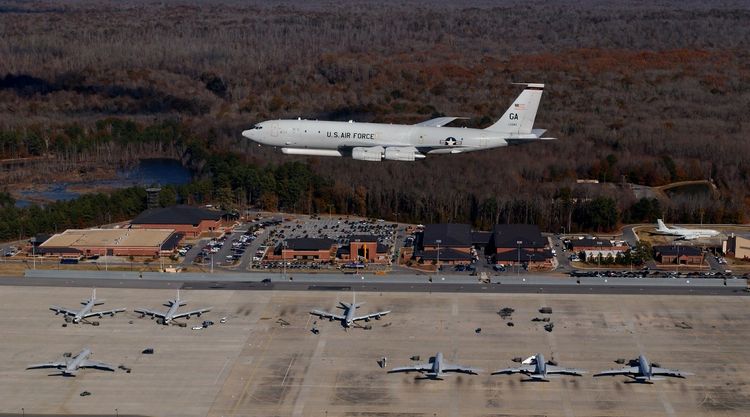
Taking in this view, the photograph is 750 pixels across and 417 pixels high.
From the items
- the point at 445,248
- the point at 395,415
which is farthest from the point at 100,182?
the point at 395,415

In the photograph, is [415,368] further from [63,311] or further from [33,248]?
[33,248]

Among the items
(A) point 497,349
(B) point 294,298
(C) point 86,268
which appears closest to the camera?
(A) point 497,349

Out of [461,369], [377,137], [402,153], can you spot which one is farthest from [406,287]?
[461,369]

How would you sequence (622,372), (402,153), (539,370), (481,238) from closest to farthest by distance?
(539,370), (622,372), (402,153), (481,238)

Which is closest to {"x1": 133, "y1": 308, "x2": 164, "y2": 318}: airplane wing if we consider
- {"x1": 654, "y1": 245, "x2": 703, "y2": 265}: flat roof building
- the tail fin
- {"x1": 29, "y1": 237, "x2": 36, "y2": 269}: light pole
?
{"x1": 29, "y1": 237, "x2": 36, "y2": 269}: light pole

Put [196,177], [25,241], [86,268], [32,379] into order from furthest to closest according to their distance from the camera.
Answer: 1. [196,177]
2. [25,241]
3. [86,268]
4. [32,379]

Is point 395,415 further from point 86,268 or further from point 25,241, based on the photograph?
point 25,241

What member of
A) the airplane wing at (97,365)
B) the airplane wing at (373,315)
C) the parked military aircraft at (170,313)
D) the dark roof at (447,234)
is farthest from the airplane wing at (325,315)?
the dark roof at (447,234)
